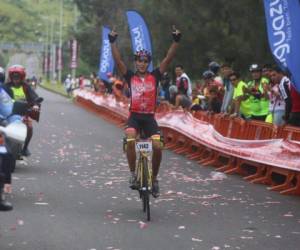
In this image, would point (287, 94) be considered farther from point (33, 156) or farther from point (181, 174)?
point (33, 156)

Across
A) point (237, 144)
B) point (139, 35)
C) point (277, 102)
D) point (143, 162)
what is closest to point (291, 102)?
point (237, 144)

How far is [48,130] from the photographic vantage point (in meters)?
23.2

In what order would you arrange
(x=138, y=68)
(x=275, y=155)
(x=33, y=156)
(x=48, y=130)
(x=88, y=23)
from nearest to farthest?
(x=138, y=68), (x=275, y=155), (x=33, y=156), (x=48, y=130), (x=88, y=23)

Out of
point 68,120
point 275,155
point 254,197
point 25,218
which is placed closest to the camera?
point 25,218

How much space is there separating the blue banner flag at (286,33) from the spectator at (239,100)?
276cm

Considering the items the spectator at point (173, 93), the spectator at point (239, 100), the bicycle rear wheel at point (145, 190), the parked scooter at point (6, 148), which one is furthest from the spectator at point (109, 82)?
the parked scooter at point (6, 148)

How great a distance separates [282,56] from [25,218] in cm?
589

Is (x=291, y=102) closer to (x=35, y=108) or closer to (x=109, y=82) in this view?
(x=35, y=108)

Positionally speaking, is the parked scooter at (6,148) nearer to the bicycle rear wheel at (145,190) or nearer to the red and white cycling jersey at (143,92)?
the bicycle rear wheel at (145,190)

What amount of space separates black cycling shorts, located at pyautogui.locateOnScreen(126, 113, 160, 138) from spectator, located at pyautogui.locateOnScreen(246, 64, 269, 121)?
6.27 m

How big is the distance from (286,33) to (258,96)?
318cm

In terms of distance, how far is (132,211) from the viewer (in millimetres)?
9359

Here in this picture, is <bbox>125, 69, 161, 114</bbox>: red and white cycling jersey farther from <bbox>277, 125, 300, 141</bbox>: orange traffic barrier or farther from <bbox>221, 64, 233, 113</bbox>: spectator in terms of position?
<bbox>221, 64, 233, 113</bbox>: spectator

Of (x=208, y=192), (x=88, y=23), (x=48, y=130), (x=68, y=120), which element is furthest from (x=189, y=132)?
(x=88, y=23)
